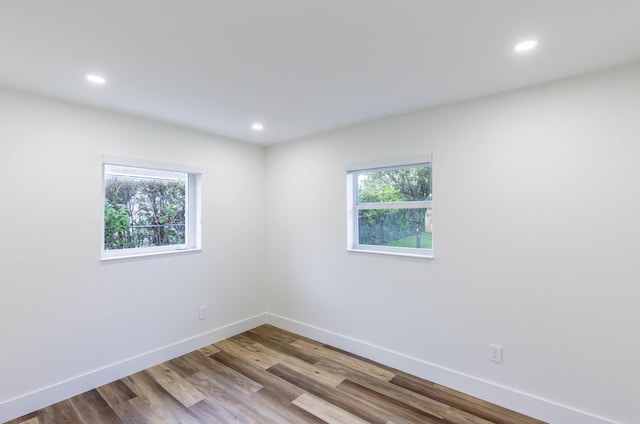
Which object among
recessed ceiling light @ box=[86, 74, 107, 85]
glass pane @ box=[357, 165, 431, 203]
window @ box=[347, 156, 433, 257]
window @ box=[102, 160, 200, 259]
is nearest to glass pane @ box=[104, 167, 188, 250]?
window @ box=[102, 160, 200, 259]

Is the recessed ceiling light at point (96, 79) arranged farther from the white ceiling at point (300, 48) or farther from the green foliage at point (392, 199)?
the green foliage at point (392, 199)

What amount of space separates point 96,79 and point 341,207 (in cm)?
225

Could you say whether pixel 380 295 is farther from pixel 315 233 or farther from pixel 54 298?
pixel 54 298

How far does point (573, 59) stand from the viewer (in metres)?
1.78

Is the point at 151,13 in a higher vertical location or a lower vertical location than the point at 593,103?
higher

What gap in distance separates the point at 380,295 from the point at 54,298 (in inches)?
105

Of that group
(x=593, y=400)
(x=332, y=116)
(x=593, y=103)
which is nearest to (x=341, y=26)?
(x=332, y=116)

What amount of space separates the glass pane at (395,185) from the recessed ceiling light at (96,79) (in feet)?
7.37

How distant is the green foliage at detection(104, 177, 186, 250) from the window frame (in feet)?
0.15

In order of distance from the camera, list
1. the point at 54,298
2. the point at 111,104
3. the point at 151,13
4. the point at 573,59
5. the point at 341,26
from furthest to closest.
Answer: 1. the point at 111,104
2. the point at 54,298
3. the point at 573,59
4. the point at 341,26
5. the point at 151,13

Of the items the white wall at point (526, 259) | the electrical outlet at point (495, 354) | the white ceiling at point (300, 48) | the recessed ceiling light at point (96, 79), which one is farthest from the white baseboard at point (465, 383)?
the recessed ceiling light at point (96, 79)

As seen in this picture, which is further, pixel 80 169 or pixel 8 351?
pixel 80 169

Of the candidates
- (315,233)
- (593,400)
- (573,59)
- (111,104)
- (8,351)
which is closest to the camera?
(573,59)

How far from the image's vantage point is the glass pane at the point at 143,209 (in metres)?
2.74
